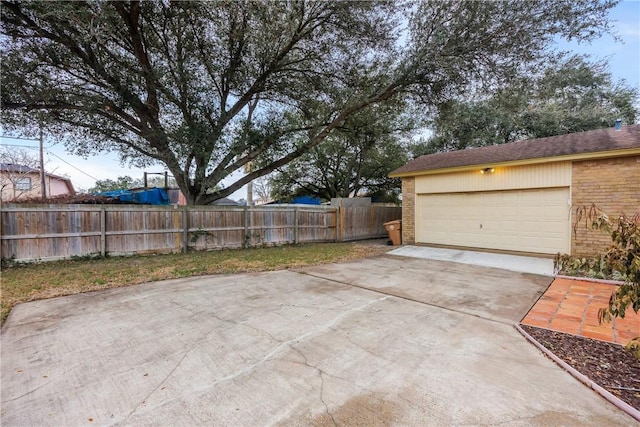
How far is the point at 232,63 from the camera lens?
28.6ft

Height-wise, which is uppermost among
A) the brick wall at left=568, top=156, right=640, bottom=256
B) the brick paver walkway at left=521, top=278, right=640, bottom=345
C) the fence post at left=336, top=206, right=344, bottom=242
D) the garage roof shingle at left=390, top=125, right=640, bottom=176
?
the garage roof shingle at left=390, top=125, right=640, bottom=176

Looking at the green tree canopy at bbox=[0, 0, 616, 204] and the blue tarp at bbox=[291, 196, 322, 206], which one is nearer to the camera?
the green tree canopy at bbox=[0, 0, 616, 204]

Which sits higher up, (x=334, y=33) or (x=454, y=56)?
(x=334, y=33)

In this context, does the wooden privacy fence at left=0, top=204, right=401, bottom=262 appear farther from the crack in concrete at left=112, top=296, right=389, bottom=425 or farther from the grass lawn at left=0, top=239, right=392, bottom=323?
the crack in concrete at left=112, top=296, right=389, bottom=425

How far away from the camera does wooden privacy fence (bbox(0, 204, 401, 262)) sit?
6656 millimetres

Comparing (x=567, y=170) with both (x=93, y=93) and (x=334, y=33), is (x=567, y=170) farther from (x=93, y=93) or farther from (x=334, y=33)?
(x=93, y=93)

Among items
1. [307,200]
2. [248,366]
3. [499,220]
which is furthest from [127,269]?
[307,200]

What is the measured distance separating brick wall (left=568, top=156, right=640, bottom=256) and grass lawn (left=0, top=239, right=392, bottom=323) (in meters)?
4.91

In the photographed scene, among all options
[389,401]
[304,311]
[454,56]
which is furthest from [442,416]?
[454,56]

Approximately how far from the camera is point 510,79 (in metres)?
8.34

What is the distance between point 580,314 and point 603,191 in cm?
470

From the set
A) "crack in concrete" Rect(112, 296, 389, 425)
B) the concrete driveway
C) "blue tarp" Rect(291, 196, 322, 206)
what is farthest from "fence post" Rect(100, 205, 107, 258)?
"blue tarp" Rect(291, 196, 322, 206)

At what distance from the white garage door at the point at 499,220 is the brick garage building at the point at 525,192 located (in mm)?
21

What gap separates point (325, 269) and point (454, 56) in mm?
6493
